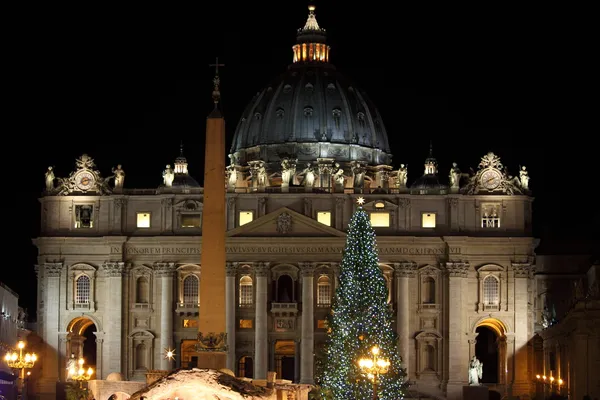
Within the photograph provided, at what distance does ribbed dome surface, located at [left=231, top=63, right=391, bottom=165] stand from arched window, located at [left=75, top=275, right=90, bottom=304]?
28.9m

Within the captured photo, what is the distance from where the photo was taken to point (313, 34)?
18238cm

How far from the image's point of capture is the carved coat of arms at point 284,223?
146 m

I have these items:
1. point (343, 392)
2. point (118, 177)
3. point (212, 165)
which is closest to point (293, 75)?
point (118, 177)

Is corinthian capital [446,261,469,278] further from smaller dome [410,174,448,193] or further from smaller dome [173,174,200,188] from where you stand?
smaller dome [173,174,200,188]

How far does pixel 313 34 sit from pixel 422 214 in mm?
39654

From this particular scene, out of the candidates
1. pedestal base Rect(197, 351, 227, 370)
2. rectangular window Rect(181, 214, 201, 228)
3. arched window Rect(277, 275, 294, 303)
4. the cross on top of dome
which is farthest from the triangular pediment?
pedestal base Rect(197, 351, 227, 370)

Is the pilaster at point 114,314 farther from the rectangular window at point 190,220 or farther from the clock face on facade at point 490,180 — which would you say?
the clock face on facade at point 490,180

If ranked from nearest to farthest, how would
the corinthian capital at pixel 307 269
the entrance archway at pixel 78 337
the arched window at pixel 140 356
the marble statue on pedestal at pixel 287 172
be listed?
the corinthian capital at pixel 307 269 < the arched window at pixel 140 356 < the entrance archway at pixel 78 337 < the marble statue on pedestal at pixel 287 172

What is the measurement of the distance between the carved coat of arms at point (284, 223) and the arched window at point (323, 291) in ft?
15.1

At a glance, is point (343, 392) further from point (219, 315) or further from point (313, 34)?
point (313, 34)

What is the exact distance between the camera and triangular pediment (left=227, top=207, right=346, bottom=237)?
145625 millimetres

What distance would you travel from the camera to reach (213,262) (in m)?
83.4

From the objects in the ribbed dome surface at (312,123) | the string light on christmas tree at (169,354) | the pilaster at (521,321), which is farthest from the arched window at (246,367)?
the ribbed dome surface at (312,123)

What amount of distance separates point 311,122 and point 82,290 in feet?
113
